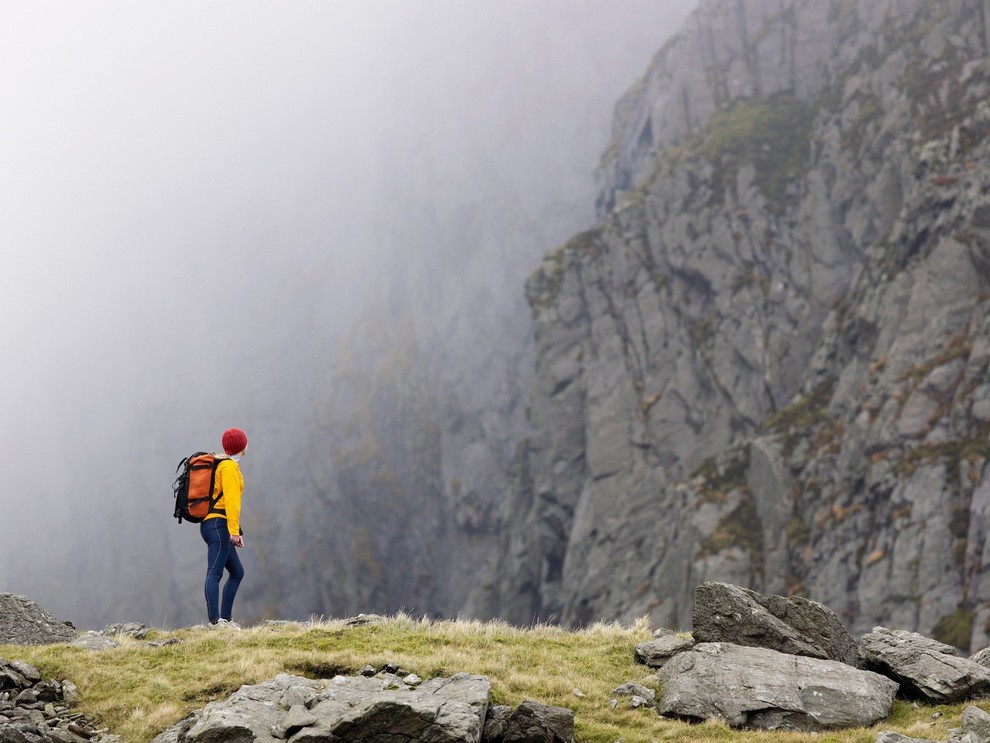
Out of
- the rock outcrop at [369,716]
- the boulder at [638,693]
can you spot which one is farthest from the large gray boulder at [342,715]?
the boulder at [638,693]

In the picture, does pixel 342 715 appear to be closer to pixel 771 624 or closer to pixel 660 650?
pixel 660 650

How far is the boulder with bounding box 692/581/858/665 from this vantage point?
1452 cm

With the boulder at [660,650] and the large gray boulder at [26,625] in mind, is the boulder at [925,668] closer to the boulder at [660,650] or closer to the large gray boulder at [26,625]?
the boulder at [660,650]

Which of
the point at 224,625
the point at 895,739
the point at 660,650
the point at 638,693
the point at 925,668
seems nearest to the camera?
the point at 895,739

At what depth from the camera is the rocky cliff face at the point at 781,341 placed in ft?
196

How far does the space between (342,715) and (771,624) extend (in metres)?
7.23

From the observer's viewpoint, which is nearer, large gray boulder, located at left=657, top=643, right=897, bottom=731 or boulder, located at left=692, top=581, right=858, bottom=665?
large gray boulder, located at left=657, top=643, right=897, bottom=731

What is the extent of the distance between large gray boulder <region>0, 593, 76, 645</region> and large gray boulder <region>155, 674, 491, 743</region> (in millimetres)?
4924

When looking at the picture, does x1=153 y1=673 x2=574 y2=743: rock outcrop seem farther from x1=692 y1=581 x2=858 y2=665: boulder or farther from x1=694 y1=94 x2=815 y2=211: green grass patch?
x1=694 y1=94 x2=815 y2=211: green grass patch

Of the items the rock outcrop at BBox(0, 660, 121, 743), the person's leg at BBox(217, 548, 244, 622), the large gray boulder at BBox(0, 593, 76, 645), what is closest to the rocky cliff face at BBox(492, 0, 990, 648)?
the person's leg at BBox(217, 548, 244, 622)

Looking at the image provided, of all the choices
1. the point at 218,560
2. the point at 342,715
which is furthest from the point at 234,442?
the point at 342,715

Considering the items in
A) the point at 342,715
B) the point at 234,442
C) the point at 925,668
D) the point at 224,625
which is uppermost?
the point at 234,442

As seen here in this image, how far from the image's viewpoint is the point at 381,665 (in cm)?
1350

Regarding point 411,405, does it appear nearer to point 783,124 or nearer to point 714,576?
point 783,124
